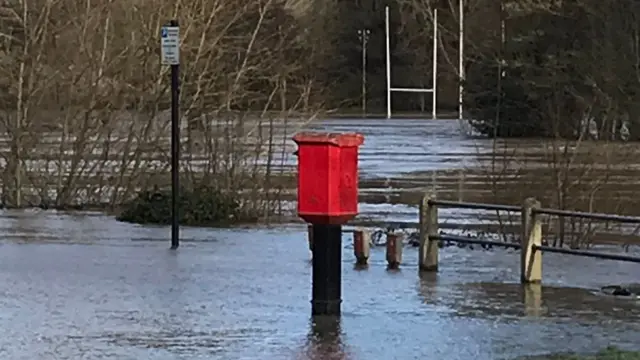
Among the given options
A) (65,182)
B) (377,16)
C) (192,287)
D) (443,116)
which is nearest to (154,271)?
(192,287)

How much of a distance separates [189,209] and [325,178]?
1002cm

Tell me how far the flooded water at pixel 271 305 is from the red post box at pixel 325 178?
865mm

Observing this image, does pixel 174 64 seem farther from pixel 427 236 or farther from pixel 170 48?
pixel 427 236

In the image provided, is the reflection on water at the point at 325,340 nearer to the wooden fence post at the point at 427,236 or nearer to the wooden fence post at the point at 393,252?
the wooden fence post at the point at 427,236

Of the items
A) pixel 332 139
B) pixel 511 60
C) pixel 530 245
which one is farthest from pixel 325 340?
pixel 511 60

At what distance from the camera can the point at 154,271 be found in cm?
1491

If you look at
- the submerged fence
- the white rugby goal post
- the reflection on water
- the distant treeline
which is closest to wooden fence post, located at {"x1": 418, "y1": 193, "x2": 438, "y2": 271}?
the submerged fence

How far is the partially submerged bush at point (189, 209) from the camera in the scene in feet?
69.0

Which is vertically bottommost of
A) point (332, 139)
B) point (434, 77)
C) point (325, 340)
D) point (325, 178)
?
point (325, 340)

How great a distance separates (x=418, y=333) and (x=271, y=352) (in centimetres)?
144

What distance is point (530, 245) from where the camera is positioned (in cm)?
1442

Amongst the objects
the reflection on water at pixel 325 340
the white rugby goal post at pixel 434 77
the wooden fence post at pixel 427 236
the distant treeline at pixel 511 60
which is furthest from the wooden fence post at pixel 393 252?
the white rugby goal post at pixel 434 77

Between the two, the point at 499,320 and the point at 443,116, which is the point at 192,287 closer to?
the point at 499,320

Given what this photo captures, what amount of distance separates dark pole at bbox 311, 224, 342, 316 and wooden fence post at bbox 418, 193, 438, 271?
367 centimetres
